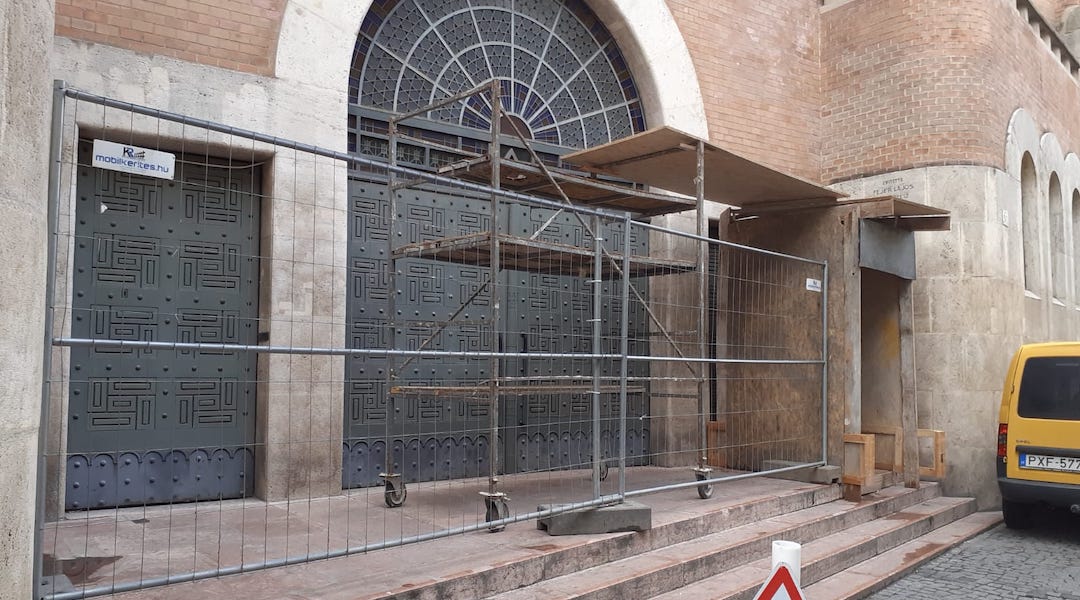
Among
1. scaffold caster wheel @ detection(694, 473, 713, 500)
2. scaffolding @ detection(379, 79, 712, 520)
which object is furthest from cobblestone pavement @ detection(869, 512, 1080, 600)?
scaffolding @ detection(379, 79, 712, 520)

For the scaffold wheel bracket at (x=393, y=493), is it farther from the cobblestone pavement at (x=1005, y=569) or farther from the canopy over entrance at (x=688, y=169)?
the cobblestone pavement at (x=1005, y=569)

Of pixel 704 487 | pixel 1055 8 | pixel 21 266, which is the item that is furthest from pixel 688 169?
pixel 1055 8

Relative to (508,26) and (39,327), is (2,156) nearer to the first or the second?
(39,327)

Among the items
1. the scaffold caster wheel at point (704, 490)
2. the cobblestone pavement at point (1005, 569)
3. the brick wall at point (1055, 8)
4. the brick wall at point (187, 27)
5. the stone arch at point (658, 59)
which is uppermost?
the brick wall at point (1055, 8)

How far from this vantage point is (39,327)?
2973 millimetres

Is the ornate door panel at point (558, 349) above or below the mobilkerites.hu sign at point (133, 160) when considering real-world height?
below

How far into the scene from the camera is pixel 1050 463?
26.5ft

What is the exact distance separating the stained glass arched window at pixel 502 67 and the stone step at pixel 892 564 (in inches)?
189

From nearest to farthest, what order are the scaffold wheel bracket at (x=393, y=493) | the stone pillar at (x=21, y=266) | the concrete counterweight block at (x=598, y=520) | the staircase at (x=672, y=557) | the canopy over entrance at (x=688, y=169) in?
the stone pillar at (x=21, y=266), the staircase at (x=672, y=557), the concrete counterweight block at (x=598, y=520), the scaffold wheel bracket at (x=393, y=493), the canopy over entrance at (x=688, y=169)

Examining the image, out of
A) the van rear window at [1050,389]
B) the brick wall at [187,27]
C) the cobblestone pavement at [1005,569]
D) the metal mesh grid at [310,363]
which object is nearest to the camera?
the metal mesh grid at [310,363]

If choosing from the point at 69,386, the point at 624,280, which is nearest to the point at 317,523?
the point at 69,386

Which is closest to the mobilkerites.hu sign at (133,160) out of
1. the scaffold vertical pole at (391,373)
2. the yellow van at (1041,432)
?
the scaffold vertical pole at (391,373)

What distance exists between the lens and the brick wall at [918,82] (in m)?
10.1

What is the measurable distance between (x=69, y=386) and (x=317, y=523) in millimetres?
1810
